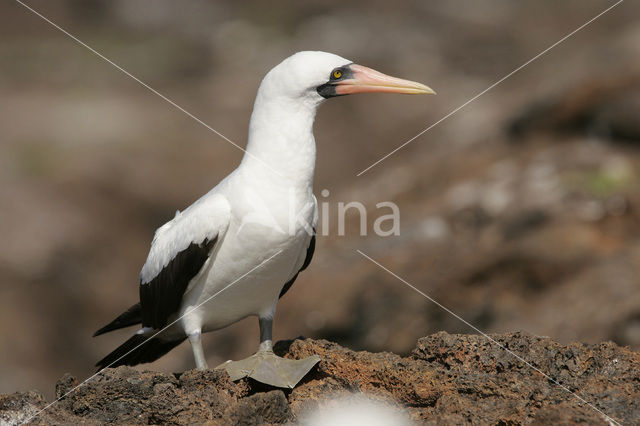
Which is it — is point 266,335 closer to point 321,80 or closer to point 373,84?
point 321,80

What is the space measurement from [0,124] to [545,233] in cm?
1853

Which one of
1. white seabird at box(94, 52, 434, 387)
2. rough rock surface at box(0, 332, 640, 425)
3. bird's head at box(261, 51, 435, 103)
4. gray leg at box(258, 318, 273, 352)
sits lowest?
rough rock surface at box(0, 332, 640, 425)

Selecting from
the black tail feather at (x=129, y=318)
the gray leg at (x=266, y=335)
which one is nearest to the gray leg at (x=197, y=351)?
the gray leg at (x=266, y=335)

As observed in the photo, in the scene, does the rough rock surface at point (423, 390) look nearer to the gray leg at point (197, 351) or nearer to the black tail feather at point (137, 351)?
the gray leg at point (197, 351)

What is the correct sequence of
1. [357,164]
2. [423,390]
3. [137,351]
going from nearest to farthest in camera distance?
[423,390] < [137,351] < [357,164]

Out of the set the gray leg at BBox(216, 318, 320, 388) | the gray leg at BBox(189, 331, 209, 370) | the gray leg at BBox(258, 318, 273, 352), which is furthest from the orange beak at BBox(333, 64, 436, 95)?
the gray leg at BBox(189, 331, 209, 370)

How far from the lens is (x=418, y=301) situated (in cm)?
1156

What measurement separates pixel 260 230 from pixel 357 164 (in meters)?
17.2

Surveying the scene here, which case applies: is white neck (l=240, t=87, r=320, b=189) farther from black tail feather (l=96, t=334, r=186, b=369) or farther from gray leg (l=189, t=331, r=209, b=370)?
black tail feather (l=96, t=334, r=186, b=369)

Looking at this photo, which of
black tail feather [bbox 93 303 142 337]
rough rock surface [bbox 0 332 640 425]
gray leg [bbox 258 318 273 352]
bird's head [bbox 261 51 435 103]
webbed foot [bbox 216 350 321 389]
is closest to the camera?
rough rock surface [bbox 0 332 640 425]

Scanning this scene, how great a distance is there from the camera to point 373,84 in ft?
21.6

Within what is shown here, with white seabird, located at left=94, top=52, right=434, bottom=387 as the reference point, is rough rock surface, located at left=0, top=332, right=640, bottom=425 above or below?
below

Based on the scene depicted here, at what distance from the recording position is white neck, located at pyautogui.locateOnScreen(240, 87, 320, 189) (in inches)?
238

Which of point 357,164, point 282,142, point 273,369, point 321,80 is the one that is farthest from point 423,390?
point 357,164
